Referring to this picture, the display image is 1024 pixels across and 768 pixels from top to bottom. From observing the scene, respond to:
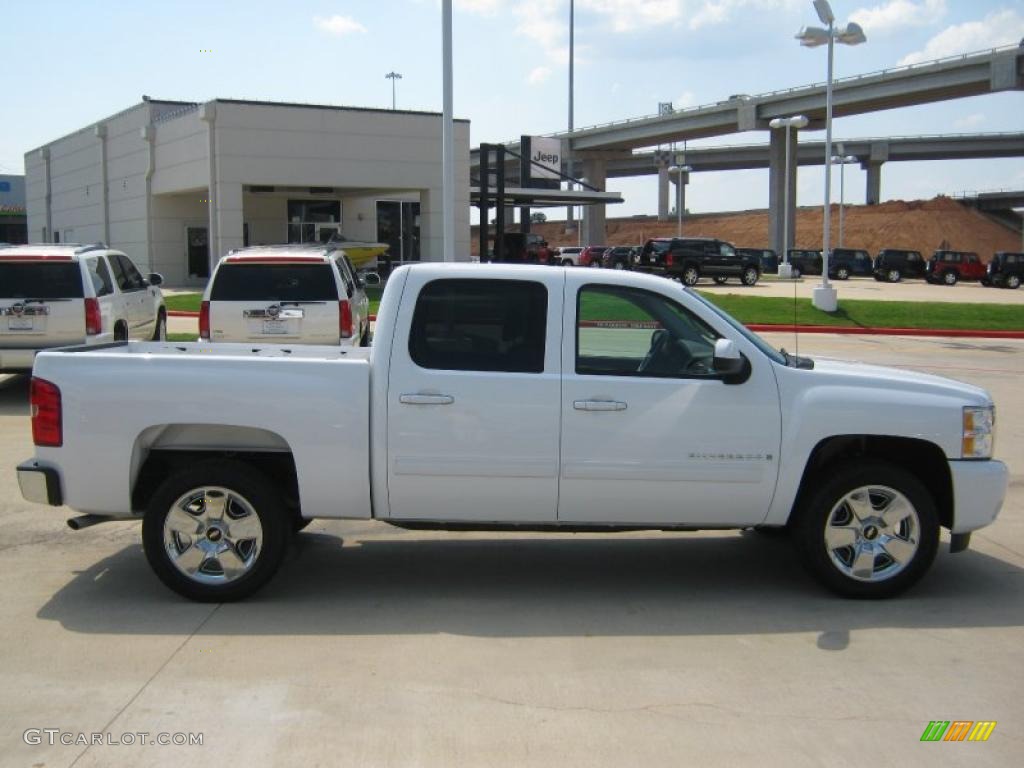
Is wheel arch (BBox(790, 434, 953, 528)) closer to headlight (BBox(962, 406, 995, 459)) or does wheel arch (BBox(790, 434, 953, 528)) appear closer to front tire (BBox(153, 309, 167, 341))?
headlight (BBox(962, 406, 995, 459))

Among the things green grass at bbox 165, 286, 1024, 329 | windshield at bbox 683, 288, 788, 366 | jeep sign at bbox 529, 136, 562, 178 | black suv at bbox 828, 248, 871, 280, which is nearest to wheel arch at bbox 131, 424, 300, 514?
windshield at bbox 683, 288, 788, 366

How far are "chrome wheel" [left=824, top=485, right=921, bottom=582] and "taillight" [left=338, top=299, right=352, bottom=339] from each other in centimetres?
820

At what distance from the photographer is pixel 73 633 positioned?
554cm

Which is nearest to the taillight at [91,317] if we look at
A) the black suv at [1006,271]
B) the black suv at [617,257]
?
the black suv at [617,257]

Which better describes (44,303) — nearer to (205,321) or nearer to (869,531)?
(205,321)

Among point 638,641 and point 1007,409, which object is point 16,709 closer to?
point 638,641

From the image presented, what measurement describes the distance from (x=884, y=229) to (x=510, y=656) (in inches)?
4570

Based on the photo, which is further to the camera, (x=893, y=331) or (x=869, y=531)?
(x=893, y=331)

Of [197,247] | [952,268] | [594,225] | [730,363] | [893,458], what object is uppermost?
[594,225]

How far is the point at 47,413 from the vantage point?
19.3 feet

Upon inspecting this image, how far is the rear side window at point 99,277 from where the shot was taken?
43.1 ft

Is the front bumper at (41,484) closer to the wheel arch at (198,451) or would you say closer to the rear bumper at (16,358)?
the wheel arch at (198,451)

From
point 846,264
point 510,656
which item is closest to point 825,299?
point 510,656

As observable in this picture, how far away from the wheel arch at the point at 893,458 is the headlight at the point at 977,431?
0.15 m
